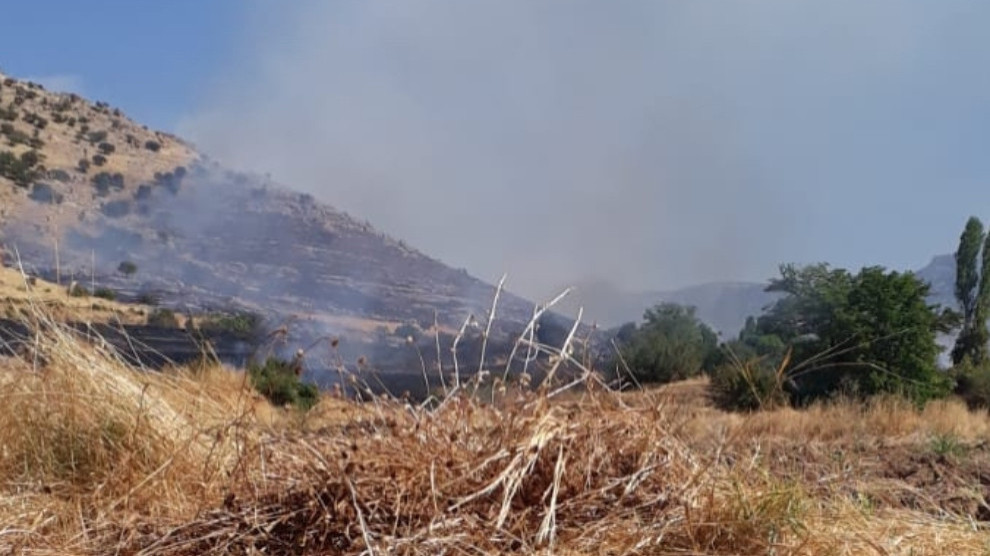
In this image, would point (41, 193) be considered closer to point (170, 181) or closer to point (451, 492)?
point (170, 181)

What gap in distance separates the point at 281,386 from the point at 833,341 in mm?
9841

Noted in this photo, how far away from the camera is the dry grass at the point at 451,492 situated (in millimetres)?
2770

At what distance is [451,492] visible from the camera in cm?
287

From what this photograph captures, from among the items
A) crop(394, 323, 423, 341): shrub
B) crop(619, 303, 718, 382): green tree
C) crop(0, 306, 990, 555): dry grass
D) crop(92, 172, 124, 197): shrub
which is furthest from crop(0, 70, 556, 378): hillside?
crop(0, 306, 990, 555): dry grass

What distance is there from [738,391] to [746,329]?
26.9ft

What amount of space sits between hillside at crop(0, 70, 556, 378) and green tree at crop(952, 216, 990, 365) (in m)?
14.9

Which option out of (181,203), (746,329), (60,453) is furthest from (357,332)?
(60,453)

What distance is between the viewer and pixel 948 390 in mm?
18156

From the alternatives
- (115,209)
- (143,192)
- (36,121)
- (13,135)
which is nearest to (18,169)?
(115,209)

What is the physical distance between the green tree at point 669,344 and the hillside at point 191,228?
11165 mm

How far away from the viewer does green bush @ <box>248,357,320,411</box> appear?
20.7 ft

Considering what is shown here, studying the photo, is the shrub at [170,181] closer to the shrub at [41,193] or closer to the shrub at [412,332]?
the shrub at [41,193]

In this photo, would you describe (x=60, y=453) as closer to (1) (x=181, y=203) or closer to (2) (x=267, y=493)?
(2) (x=267, y=493)

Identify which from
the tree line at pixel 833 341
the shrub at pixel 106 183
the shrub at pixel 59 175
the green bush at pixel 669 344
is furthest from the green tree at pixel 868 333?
the shrub at pixel 106 183
